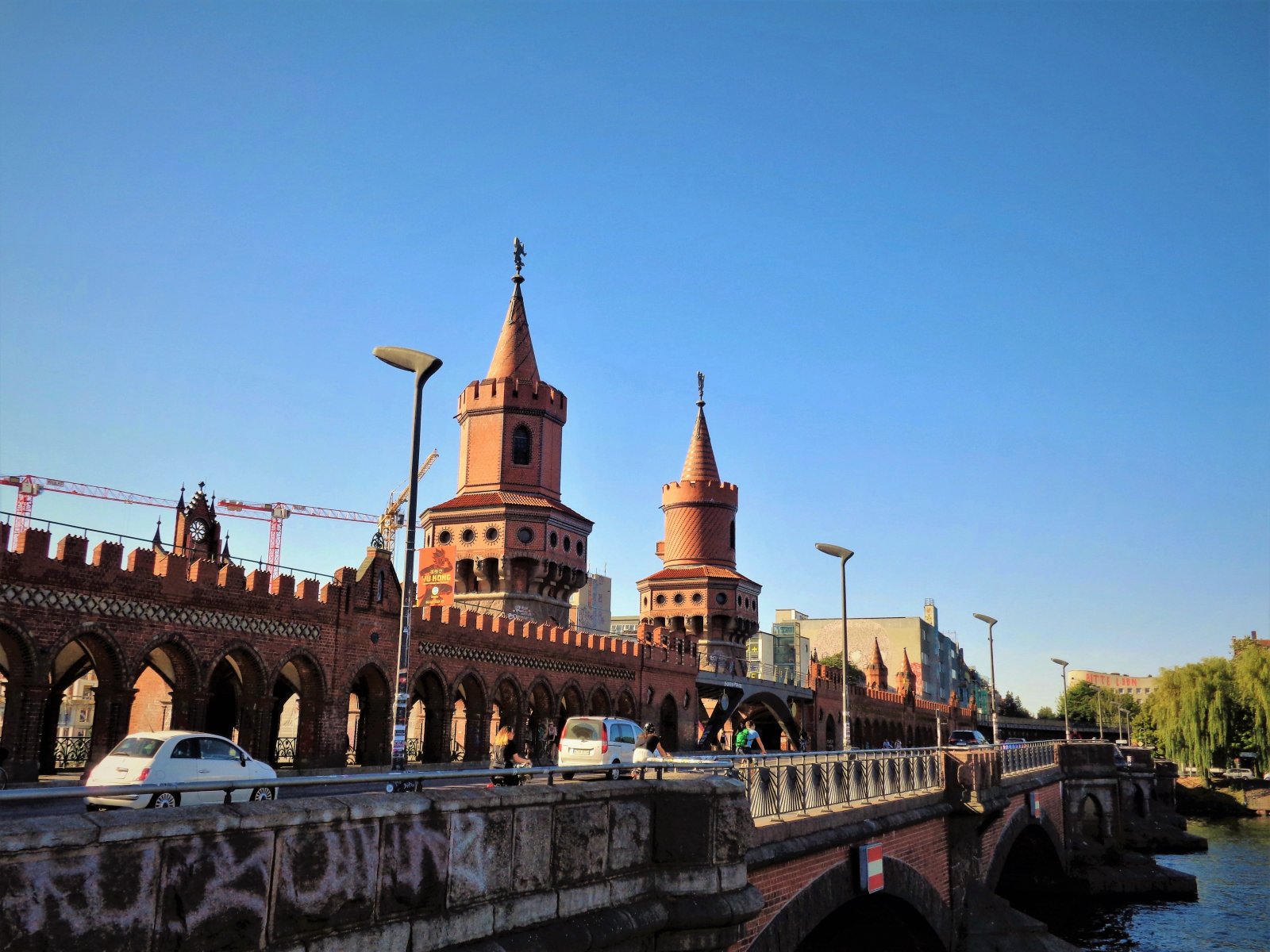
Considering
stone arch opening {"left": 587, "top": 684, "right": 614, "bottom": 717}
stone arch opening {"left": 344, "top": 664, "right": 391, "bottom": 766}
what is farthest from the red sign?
stone arch opening {"left": 587, "top": 684, "right": 614, "bottom": 717}

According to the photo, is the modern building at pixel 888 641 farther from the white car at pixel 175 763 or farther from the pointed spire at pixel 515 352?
the white car at pixel 175 763

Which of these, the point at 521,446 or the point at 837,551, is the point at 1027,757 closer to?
the point at 837,551

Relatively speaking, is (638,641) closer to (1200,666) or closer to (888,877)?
(888,877)

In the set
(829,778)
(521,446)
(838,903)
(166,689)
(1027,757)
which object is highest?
(521,446)

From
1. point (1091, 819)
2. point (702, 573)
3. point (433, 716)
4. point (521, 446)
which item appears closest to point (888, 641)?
point (702, 573)

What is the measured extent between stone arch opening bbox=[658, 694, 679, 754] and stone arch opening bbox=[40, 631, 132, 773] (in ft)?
84.2

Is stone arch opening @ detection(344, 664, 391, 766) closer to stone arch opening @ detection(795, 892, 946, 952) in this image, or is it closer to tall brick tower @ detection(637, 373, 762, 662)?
stone arch opening @ detection(795, 892, 946, 952)

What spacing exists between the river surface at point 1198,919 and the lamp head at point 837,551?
49.9ft

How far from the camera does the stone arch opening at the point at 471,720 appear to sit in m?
35.0

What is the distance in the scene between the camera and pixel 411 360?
16609 mm

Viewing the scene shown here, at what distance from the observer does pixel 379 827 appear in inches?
302

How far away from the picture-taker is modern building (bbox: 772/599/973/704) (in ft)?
403

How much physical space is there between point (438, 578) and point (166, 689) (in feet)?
57.9

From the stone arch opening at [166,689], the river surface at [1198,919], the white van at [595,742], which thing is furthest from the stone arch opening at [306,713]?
the river surface at [1198,919]
